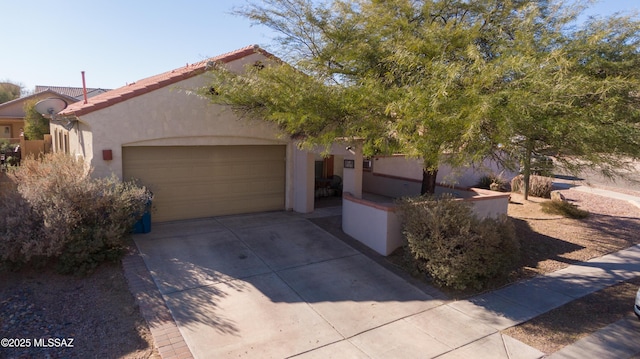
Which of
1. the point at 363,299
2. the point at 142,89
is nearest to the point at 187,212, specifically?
the point at 142,89

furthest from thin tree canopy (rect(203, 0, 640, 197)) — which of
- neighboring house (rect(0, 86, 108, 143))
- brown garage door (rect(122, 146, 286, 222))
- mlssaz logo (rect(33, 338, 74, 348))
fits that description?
neighboring house (rect(0, 86, 108, 143))

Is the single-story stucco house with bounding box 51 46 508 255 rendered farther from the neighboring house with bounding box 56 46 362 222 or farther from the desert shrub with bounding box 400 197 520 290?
the desert shrub with bounding box 400 197 520 290

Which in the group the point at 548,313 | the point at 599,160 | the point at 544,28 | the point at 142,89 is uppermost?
the point at 544,28

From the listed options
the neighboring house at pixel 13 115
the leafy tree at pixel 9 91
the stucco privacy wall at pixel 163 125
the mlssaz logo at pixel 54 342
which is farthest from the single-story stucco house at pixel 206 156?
the leafy tree at pixel 9 91

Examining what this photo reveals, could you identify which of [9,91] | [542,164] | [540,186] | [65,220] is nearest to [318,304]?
[542,164]

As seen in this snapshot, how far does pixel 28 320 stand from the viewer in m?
5.94

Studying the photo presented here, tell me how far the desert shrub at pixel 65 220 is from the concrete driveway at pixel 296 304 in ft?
3.16

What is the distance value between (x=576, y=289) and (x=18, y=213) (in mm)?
10432

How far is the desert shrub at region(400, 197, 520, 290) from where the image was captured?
729 cm

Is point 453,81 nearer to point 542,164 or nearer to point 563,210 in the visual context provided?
point 542,164

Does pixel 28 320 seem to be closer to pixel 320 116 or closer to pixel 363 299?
pixel 363 299

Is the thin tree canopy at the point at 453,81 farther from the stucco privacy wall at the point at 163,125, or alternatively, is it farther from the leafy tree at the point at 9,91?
the leafy tree at the point at 9,91

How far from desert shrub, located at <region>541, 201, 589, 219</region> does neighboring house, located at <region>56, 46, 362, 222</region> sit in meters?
7.43

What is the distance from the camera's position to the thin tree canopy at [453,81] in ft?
19.0
